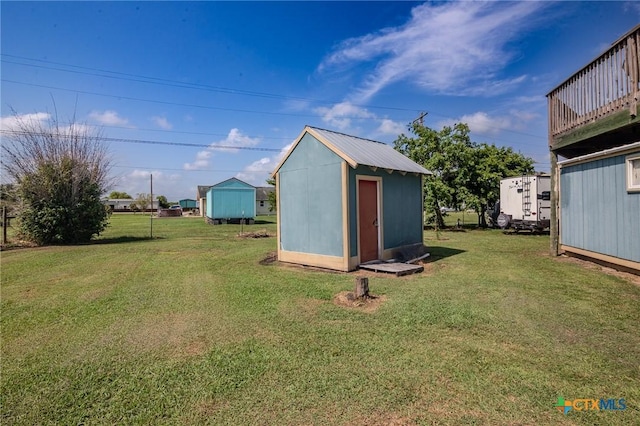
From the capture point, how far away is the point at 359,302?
5383mm

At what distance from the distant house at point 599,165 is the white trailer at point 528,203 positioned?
18.7 feet

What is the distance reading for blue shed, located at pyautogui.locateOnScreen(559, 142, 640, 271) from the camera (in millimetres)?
6676

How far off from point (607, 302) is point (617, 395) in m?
3.11

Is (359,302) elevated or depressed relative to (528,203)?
depressed

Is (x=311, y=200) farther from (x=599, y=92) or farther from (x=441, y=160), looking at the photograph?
(x=441, y=160)

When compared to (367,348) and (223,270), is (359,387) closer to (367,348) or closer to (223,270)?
(367,348)

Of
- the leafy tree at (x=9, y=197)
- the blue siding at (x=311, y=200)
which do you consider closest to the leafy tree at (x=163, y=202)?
the leafy tree at (x=9, y=197)

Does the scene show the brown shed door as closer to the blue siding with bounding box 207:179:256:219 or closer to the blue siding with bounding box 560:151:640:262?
the blue siding with bounding box 560:151:640:262

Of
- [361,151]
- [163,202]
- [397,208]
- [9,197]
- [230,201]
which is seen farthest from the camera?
[163,202]

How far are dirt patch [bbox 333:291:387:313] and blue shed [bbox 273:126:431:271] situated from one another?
7.52ft

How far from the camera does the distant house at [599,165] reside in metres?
6.43

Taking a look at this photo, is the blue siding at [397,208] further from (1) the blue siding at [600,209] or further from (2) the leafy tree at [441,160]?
(2) the leafy tree at [441,160]

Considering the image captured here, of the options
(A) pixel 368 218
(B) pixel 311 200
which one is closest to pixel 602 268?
(A) pixel 368 218

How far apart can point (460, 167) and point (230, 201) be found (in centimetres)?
1786
